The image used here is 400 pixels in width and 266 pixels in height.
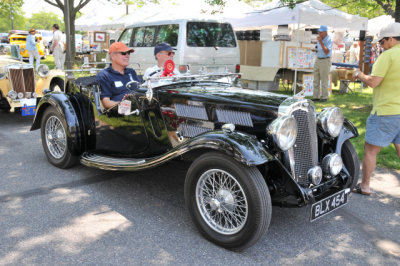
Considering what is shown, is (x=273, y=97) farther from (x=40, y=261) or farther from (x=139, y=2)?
(x=139, y=2)

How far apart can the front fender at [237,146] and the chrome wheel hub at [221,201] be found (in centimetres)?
20

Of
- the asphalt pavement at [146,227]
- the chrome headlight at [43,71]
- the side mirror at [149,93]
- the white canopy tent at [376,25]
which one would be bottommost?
the asphalt pavement at [146,227]

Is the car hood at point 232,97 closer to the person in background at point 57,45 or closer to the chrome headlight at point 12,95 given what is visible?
the chrome headlight at point 12,95

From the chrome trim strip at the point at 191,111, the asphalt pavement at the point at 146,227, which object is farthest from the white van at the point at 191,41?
the chrome trim strip at the point at 191,111

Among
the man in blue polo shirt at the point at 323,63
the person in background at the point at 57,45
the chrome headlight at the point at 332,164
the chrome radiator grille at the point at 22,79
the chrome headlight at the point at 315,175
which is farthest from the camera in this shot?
the person in background at the point at 57,45

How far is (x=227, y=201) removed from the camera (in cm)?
293

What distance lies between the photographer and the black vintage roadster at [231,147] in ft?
9.06

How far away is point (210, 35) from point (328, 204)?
7116mm

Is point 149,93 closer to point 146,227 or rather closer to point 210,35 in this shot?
point 146,227

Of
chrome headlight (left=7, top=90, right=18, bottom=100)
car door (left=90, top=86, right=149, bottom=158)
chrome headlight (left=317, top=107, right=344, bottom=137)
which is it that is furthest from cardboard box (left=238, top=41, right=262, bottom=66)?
chrome headlight (left=317, top=107, right=344, bottom=137)

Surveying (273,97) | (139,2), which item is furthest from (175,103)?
(139,2)

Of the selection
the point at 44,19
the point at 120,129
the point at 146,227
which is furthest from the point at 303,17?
the point at 44,19

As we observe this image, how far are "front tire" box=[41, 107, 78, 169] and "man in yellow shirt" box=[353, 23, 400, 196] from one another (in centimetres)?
337

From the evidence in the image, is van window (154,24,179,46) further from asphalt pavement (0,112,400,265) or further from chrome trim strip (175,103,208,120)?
chrome trim strip (175,103,208,120)
